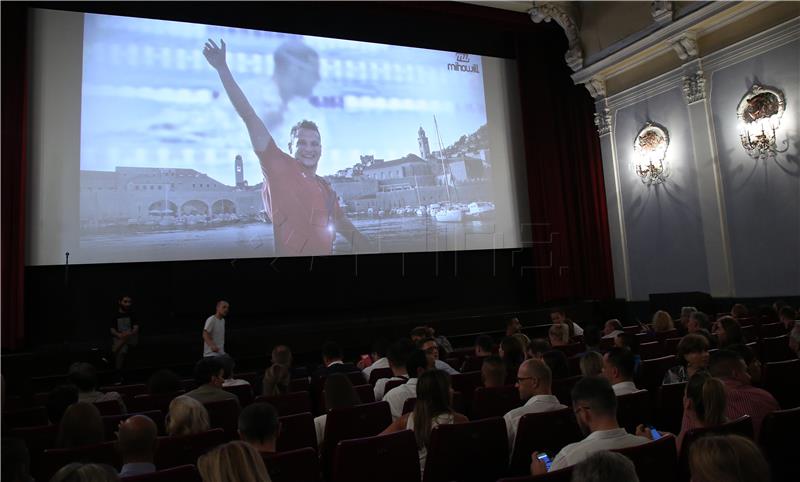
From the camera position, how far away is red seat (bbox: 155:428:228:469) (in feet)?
8.55

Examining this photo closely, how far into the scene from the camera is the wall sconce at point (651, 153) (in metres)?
10.2

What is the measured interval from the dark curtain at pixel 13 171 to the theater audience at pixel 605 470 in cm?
820

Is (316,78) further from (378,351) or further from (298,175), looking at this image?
(378,351)

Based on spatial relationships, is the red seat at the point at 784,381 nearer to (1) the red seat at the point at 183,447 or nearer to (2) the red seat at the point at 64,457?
(1) the red seat at the point at 183,447

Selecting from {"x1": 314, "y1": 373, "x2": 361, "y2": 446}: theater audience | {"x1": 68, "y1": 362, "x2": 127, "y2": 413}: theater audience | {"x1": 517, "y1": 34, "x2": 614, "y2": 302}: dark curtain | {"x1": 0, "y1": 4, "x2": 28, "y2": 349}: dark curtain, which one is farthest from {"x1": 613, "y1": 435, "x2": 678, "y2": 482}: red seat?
{"x1": 517, "y1": 34, "x2": 614, "y2": 302}: dark curtain

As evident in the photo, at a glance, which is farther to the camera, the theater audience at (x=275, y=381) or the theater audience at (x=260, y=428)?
the theater audience at (x=275, y=381)

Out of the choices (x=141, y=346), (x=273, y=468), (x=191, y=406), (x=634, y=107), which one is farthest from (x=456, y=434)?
(x=634, y=107)

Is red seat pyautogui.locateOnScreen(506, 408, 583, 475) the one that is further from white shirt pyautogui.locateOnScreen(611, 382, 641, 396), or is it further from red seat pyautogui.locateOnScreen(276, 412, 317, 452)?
red seat pyautogui.locateOnScreen(276, 412, 317, 452)

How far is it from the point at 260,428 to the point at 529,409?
1373 millimetres

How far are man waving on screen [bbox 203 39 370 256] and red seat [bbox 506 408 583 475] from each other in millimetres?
6875

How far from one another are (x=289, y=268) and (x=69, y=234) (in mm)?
3219

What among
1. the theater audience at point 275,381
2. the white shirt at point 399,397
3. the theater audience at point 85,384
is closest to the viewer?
the white shirt at point 399,397

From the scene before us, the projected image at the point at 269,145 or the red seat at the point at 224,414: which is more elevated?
the projected image at the point at 269,145

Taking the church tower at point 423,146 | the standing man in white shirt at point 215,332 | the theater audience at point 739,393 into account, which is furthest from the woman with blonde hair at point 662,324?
the church tower at point 423,146
